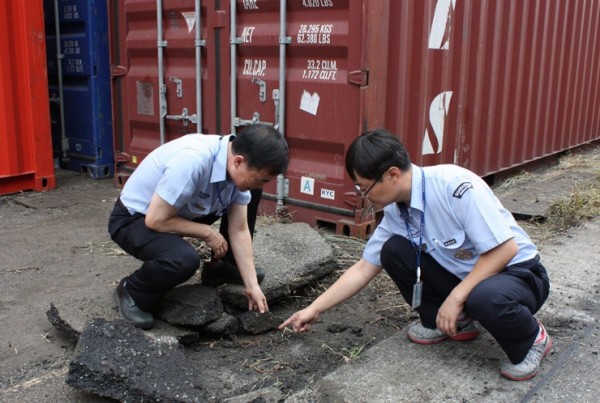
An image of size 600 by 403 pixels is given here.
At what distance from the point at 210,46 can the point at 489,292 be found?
12.1 ft

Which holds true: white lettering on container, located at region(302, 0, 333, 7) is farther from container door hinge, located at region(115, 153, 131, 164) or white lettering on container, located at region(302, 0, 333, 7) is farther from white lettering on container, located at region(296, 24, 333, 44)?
container door hinge, located at region(115, 153, 131, 164)

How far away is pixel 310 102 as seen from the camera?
15.8 ft

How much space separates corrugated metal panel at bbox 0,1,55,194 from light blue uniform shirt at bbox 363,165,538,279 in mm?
4504

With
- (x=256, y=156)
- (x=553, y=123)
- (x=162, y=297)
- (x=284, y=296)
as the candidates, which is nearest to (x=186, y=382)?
(x=162, y=297)

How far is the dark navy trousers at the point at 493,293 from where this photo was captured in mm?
2479

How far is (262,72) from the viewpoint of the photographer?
506 cm

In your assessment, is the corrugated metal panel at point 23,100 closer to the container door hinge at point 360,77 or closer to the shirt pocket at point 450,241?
the container door hinge at point 360,77

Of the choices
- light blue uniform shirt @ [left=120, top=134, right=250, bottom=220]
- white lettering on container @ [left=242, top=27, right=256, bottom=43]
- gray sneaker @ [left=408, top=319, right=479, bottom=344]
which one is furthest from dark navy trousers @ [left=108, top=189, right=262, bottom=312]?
white lettering on container @ [left=242, top=27, right=256, bottom=43]

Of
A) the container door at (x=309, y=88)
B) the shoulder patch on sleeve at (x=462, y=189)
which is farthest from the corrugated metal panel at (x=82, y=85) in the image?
the shoulder patch on sleeve at (x=462, y=189)

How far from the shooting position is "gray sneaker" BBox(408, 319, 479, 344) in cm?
296

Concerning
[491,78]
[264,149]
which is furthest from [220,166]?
[491,78]

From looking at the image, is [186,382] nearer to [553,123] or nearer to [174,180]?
[174,180]

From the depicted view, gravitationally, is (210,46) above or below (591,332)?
above

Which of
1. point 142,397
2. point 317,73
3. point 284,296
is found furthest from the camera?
point 317,73
